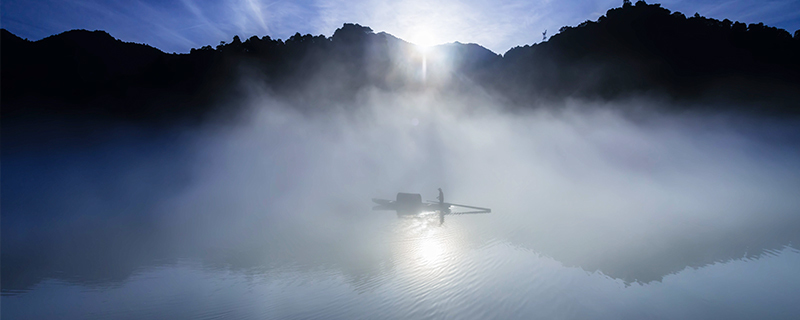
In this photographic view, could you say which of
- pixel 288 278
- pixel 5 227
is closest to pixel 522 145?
pixel 288 278

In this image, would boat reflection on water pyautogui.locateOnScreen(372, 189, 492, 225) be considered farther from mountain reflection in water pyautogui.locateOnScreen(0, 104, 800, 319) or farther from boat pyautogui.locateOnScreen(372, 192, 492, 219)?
mountain reflection in water pyautogui.locateOnScreen(0, 104, 800, 319)

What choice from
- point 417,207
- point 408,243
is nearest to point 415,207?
point 417,207

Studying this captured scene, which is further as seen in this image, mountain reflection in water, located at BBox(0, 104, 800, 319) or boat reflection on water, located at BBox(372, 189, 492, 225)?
boat reflection on water, located at BBox(372, 189, 492, 225)

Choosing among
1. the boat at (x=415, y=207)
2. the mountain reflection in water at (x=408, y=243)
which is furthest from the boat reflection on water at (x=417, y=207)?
the mountain reflection in water at (x=408, y=243)

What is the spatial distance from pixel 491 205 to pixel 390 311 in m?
13.8

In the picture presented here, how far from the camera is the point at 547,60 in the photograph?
43.8 m

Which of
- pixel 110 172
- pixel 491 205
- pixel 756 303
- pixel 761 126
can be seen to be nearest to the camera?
pixel 756 303

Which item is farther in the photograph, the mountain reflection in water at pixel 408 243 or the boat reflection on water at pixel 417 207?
the boat reflection on water at pixel 417 207

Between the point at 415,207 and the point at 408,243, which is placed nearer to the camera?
the point at 408,243

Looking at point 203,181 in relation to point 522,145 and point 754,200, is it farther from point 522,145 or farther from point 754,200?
point 754,200

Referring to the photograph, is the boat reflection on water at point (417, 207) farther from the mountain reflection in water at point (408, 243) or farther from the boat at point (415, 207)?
the mountain reflection in water at point (408, 243)

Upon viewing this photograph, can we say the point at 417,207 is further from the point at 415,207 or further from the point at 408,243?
the point at 408,243

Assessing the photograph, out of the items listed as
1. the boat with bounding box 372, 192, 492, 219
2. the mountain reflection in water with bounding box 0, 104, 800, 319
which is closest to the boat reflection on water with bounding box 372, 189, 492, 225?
the boat with bounding box 372, 192, 492, 219

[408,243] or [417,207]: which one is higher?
[417,207]
